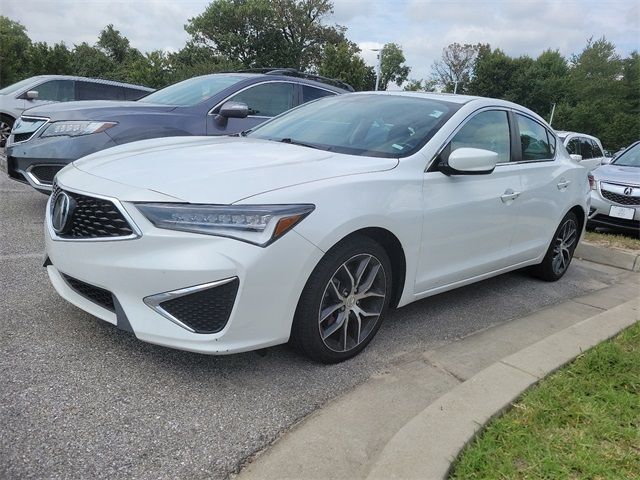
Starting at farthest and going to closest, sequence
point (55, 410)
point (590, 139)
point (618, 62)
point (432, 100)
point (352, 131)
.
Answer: point (618, 62), point (590, 139), point (432, 100), point (352, 131), point (55, 410)

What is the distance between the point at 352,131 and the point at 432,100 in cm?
Answer: 76

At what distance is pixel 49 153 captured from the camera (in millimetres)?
4980

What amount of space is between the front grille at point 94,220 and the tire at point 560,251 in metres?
3.81

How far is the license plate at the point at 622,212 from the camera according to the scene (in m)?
7.42

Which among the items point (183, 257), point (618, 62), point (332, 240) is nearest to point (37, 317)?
point (183, 257)

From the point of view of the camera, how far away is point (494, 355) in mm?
3365

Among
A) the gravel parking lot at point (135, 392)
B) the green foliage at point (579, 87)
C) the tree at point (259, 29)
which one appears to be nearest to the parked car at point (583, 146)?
the gravel parking lot at point (135, 392)

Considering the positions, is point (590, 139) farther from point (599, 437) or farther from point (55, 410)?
point (55, 410)

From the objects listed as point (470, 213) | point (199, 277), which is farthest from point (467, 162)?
point (199, 277)

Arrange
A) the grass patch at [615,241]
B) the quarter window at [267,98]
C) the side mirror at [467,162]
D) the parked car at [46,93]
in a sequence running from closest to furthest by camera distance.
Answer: the side mirror at [467,162] < the quarter window at [267,98] < the grass patch at [615,241] < the parked car at [46,93]

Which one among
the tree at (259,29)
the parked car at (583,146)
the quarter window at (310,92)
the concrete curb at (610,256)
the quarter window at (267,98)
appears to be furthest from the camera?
the tree at (259,29)

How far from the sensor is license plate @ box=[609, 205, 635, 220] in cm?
742

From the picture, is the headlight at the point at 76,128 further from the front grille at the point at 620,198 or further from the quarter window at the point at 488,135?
the front grille at the point at 620,198

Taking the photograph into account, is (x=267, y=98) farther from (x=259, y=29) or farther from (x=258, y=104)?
(x=259, y=29)
